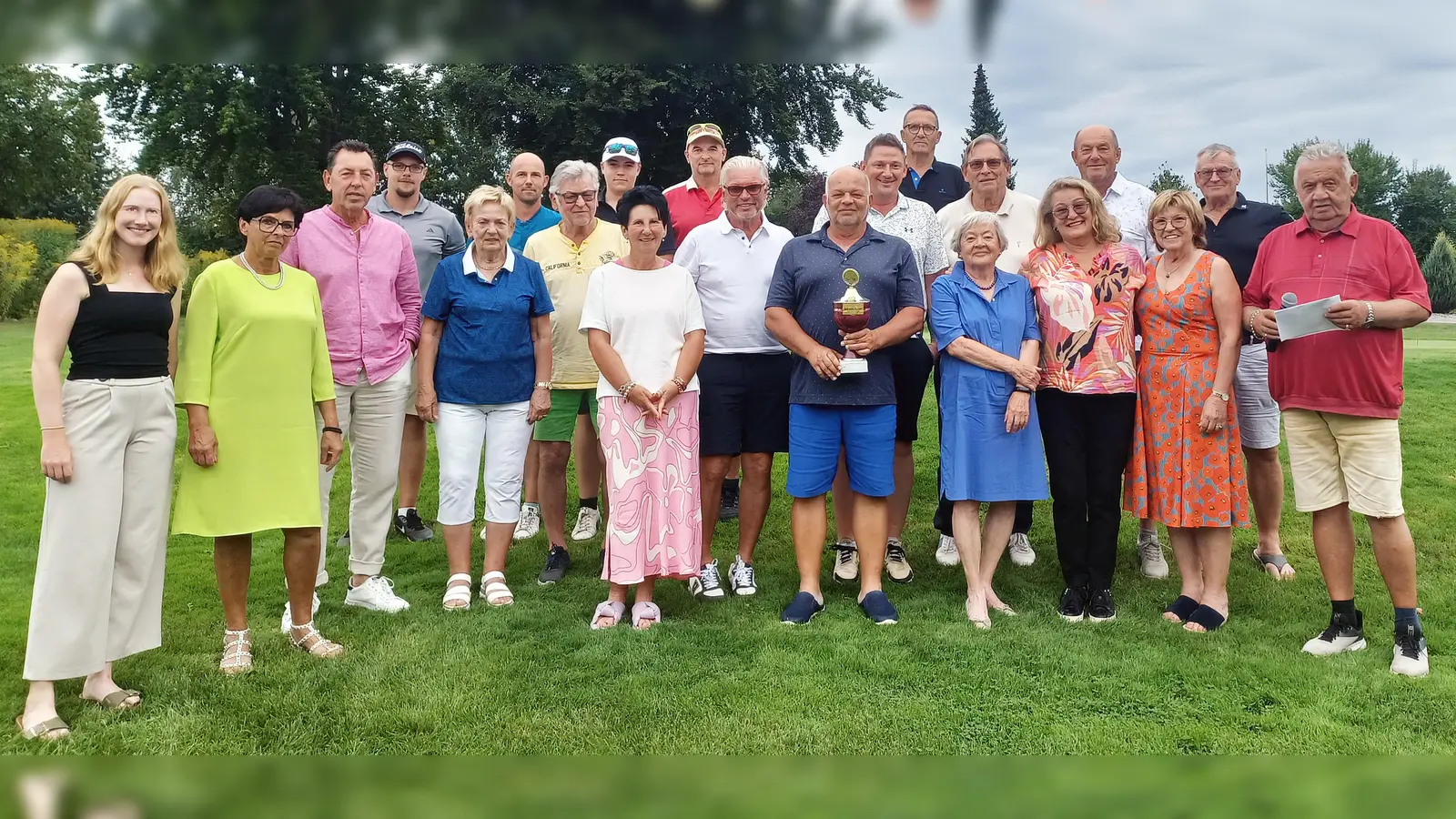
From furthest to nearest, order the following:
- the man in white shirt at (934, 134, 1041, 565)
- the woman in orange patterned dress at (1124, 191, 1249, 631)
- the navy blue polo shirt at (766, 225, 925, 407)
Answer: the man in white shirt at (934, 134, 1041, 565) < the navy blue polo shirt at (766, 225, 925, 407) < the woman in orange patterned dress at (1124, 191, 1249, 631)

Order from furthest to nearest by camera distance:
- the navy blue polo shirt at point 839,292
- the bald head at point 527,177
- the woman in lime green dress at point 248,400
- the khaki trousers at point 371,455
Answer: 1. the bald head at point 527,177
2. the khaki trousers at point 371,455
3. the navy blue polo shirt at point 839,292
4. the woman in lime green dress at point 248,400

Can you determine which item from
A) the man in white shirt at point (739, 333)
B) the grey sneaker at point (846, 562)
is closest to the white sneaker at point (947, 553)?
the grey sneaker at point (846, 562)

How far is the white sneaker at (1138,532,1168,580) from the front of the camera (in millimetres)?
5359

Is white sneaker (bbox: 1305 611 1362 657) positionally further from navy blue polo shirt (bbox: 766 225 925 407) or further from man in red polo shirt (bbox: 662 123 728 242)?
man in red polo shirt (bbox: 662 123 728 242)

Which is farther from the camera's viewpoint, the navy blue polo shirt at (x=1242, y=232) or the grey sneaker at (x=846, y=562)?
the grey sneaker at (x=846, y=562)

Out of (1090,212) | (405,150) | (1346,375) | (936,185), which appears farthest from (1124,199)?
(405,150)

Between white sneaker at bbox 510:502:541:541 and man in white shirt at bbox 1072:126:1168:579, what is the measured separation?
3785 millimetres

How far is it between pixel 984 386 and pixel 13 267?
14.6 metres

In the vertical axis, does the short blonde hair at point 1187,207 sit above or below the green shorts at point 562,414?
above

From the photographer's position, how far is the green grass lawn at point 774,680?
3.03 meters

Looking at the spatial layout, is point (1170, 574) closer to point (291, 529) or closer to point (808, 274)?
point (808, 274)

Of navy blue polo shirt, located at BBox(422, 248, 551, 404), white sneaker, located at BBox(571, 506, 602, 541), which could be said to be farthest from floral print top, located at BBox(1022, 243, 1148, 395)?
white sneaker, located at BBox(571, 506, 602, 541)

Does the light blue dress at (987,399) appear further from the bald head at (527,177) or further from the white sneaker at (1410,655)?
the bald head at (527,177)

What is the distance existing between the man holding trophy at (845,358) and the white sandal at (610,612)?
2.65 feet
